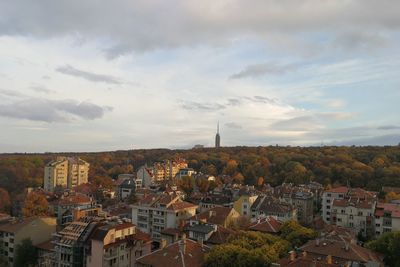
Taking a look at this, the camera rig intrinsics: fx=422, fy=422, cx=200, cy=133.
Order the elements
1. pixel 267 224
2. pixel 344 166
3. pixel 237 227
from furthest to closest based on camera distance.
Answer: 1. pixel 344 166
2. pixel 237 227
3. pixel 267 224

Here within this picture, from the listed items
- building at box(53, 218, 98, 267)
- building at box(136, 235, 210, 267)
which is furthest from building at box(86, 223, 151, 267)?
building at box(136, 235, 210, 267)

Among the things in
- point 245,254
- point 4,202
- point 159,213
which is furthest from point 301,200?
point 4,202

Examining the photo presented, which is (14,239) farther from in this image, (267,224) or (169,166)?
(169,166)

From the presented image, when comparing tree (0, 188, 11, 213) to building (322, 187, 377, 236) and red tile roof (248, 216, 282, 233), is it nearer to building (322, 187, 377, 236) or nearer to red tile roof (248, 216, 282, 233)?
red tile roof (248, 216, 282, 233)

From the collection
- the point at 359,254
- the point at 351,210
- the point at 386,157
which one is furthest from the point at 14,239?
the point at 386,157

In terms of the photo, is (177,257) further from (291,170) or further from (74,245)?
(291,170)

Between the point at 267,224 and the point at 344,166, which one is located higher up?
the point at 344,166
